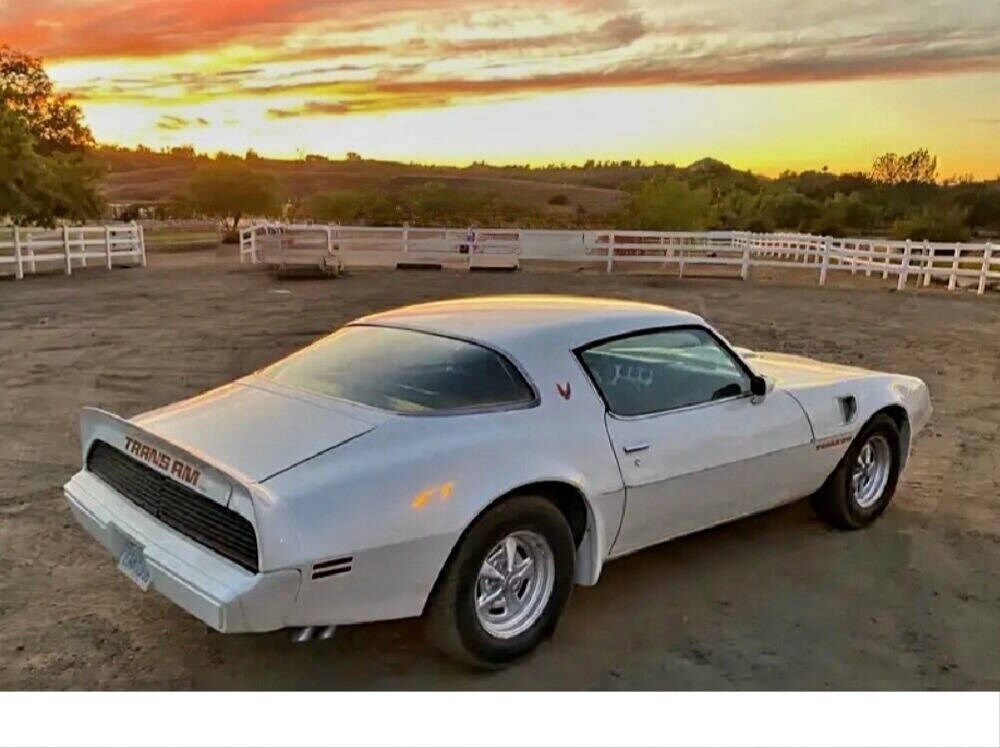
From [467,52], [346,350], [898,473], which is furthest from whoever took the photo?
[467,52]

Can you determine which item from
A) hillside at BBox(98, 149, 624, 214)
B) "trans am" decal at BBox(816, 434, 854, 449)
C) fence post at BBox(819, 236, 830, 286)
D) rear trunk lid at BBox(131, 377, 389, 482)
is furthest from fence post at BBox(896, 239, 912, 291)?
rear trunk lid at BBox(131, 377, 389, 482)

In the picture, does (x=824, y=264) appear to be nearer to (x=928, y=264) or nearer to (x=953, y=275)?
(x=928, y=264)

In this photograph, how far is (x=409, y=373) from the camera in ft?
8.98

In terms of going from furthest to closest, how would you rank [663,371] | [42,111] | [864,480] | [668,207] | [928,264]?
1. [928,264]
2. [668,207]
3. [42,111]
4. [864,480]
5. [663,371]

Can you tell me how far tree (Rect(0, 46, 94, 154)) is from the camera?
24.8 ft

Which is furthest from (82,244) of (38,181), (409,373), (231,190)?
(409,373)

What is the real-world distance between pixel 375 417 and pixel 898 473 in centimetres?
264

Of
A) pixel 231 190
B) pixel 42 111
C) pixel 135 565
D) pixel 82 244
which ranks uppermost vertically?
pixel 42 111

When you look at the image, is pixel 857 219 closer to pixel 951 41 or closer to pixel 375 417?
pixel 951 41

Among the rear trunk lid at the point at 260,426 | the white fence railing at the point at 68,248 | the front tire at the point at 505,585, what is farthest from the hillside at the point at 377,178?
the white fence railing at the point at 68,248

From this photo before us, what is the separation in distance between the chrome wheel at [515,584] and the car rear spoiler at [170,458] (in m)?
0.74

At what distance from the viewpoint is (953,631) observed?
8.99 feet

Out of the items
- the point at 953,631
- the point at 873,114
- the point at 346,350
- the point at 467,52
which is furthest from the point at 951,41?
the point at 346,350

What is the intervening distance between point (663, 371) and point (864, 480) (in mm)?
1277
